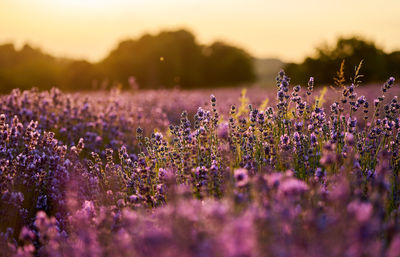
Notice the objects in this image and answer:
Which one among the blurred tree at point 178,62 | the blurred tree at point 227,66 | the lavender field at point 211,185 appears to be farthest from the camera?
the blurred tree at point 227,66

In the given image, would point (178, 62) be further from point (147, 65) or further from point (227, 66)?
point (227, 66)

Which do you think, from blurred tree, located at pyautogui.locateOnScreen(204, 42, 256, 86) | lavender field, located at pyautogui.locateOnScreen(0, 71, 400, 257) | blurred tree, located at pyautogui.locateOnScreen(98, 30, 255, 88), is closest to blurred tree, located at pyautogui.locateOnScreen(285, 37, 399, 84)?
blurred tree, located at pyautogui.locateOnScreen(204, 42, 256, 86)

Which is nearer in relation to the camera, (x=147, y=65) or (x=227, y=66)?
(x=147, y=65)

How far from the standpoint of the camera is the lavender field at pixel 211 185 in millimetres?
1492

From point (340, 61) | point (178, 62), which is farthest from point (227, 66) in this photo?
point (340, 61)

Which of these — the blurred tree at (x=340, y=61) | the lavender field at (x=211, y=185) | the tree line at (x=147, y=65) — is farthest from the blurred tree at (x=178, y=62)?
the lavender field at (x=211, y=185)

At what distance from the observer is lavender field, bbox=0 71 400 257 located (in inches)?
58.7

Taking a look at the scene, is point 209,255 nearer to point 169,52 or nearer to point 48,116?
point 48,116

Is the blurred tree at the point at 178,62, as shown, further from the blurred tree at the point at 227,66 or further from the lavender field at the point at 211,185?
the lavender field at the point at 211,185

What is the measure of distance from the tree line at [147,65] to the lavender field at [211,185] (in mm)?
16673

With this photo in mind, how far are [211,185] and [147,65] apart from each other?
81.9 ft

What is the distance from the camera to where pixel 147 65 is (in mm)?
26938

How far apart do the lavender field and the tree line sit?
16.7 m

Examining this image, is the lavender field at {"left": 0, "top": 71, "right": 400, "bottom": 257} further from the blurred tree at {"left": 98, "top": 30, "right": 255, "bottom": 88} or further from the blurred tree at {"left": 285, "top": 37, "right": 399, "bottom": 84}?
the blurred tree at {"left": 98, "top": 30, "right": 255, "bottom": 88}
